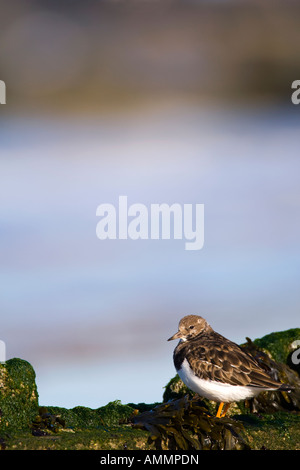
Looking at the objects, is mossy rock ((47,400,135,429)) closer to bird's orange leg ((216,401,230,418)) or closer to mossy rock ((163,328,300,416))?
mossy rock ((163,328,300,416))

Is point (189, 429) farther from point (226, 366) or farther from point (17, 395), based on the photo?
point (17, 395)

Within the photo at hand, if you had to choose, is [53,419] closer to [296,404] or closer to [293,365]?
[296,404]

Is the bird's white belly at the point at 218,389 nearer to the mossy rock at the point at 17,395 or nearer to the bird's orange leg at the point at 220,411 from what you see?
the bird's orange leg at the point at 220,411

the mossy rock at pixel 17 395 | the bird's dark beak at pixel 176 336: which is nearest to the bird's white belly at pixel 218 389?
Result: the bird's dark beak at pixel 176 336

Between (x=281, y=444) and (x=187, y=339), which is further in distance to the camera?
(x=187, y=339)

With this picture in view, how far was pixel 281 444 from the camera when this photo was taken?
9047 millimetres

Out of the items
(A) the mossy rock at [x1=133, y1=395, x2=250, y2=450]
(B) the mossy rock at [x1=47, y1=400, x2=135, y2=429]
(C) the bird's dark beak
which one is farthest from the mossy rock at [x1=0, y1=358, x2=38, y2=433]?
(C) the bird's dark beak

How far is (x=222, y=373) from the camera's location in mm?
8992

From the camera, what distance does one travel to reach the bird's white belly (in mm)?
8984

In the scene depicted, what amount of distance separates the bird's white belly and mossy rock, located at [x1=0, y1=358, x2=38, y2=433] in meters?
2.07

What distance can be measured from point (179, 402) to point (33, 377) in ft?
6.44

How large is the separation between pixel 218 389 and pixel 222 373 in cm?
21

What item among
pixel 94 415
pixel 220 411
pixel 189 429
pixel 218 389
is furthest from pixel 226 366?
pixel 94 415
